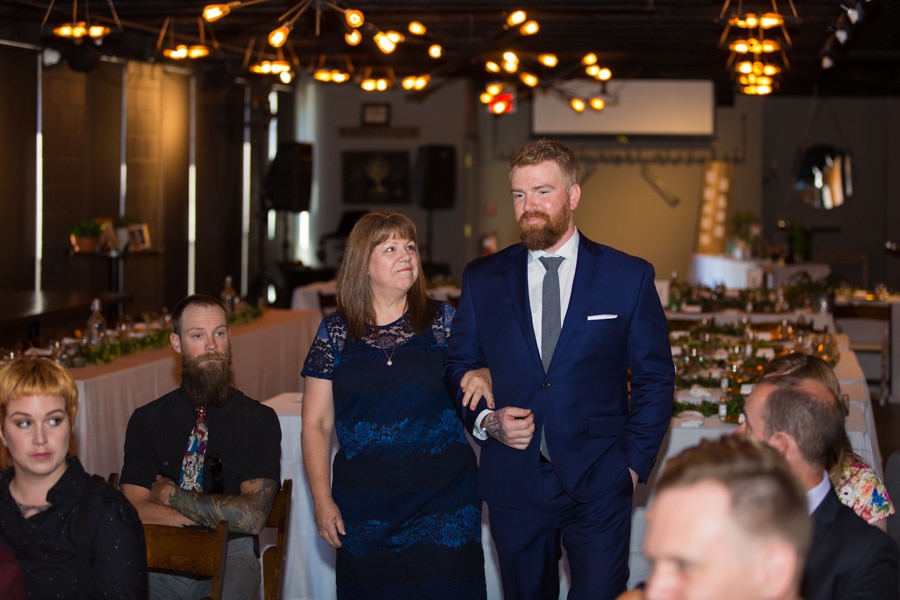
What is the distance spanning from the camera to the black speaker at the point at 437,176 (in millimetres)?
16078

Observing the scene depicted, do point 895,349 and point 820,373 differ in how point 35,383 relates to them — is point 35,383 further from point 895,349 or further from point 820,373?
point 895,349

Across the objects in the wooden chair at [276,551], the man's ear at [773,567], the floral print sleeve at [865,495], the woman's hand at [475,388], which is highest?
the woman's hand at [475,388]

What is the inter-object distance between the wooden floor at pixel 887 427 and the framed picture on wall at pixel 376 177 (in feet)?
26.7

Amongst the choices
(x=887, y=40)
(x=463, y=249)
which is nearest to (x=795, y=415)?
(x=887, y=40)

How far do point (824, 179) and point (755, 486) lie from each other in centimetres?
1872

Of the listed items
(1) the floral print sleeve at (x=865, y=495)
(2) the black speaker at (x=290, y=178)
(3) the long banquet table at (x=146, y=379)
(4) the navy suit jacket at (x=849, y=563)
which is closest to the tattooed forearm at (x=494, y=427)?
(1) the floral print sleeve at (x=865, y=495)

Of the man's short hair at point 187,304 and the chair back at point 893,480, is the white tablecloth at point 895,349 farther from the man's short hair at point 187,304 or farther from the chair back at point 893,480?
the man's short hair at point 187,304

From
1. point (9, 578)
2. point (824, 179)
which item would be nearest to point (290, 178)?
point (824, 179)

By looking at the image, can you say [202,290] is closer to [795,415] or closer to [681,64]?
[681,64]

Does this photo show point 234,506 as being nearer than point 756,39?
Yes

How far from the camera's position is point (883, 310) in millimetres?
10055

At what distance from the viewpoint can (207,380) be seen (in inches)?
142

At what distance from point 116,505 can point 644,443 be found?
1.38 metres

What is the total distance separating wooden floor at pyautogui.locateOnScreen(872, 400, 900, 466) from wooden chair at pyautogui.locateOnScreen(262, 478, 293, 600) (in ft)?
18.2
